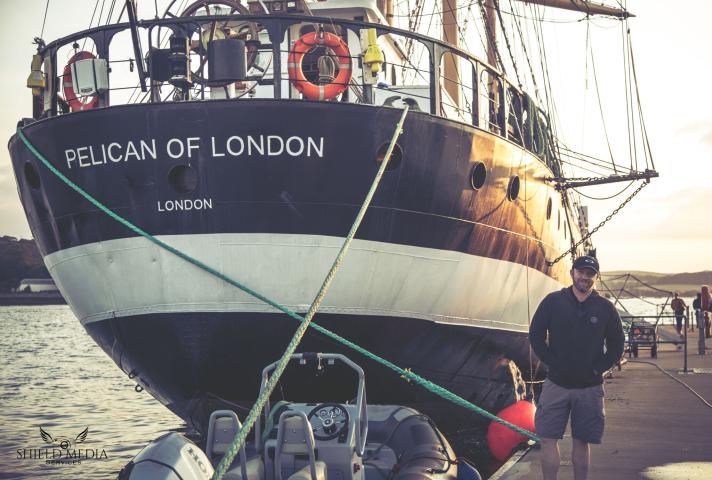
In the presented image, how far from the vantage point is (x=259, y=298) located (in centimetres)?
1041

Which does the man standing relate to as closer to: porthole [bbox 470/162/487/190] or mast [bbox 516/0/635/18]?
porthole [bbox 470/162/487/190]

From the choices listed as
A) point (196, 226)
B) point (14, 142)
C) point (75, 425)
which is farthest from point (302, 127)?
point (75, 425)

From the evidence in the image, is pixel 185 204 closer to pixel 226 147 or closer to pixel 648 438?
pixel 226 147

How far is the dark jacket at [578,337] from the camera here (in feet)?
22.8

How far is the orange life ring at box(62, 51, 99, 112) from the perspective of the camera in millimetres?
11602

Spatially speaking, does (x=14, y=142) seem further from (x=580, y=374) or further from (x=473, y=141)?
(x=580, y=374)

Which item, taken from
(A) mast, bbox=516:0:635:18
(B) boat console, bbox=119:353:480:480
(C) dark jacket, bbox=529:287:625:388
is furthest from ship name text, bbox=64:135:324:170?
(A) mast, bbox=516:0:635:18

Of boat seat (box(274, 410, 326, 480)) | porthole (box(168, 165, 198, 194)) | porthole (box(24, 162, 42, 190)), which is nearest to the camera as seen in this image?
boat seat (box(274, 410, 326, 480))

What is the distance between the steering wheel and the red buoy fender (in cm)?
316

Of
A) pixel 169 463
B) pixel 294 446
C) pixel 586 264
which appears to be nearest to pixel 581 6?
pixel 586 264

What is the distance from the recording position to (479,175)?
1219cm

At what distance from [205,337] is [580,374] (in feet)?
17.4

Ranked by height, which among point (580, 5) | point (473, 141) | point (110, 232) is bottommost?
point (110, 232)

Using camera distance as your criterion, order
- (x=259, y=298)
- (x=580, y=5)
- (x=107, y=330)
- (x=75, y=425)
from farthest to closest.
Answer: (x=580, y=5) → (x=75, y=425) → (x=107, y=330) → (x=259, y=298)
